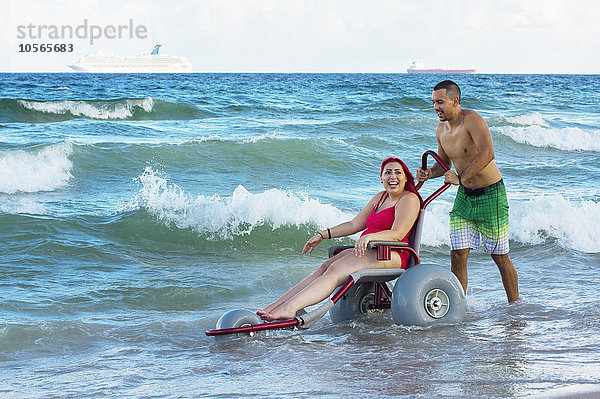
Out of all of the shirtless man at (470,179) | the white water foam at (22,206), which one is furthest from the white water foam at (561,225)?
the white water foam at (22,206)

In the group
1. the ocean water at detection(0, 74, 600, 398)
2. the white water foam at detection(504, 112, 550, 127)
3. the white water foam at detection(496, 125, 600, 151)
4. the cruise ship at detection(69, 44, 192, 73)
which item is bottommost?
the ocean water at detection(0, 74, 600, 398)

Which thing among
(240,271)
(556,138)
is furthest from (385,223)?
(556,138)

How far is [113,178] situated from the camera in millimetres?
13109

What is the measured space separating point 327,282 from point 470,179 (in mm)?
1418

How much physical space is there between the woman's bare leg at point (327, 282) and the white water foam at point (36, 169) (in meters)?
8.58

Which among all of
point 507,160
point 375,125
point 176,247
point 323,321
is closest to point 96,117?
point 375,125

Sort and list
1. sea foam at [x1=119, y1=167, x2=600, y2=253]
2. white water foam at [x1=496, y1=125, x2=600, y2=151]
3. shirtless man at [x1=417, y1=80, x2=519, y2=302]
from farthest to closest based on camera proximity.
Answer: white water foam at [x1=496, y1=125, x2=600, y2=151] → sea foam at [x1=119, y1=167, x2=600, y2=253] → shirtless man at [x1=417, y1=80, x2=519, y2=302]

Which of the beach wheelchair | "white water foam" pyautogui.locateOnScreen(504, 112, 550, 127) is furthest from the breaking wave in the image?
the beach wheelchair

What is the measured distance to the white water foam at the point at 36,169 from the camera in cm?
1199

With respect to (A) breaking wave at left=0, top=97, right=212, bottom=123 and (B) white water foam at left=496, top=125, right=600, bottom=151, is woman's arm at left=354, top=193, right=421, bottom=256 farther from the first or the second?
(A) breaking wave at left=0, top=97, right=212, bottom=123

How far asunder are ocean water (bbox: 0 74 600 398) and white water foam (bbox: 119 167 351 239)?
26 mm

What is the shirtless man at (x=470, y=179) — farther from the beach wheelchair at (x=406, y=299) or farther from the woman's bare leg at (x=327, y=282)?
the woman's bare leg at (x=327, y=282)

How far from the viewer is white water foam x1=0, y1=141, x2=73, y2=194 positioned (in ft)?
39.3

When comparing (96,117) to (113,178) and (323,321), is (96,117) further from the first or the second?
(323,321)
